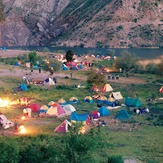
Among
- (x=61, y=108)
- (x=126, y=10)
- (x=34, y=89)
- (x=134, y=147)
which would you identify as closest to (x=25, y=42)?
(x=126, y=10)

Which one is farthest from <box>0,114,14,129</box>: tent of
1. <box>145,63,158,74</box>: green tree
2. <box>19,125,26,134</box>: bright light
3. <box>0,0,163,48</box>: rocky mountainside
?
<box>0,0,163,48</box>: rocky mountainside

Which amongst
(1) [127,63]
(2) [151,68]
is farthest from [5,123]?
(2) [151,68]

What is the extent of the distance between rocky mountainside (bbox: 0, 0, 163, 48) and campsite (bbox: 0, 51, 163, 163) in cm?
6300

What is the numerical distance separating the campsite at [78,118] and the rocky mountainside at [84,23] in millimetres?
62999

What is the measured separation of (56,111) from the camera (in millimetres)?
35438

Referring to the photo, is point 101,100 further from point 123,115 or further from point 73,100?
point 123,115

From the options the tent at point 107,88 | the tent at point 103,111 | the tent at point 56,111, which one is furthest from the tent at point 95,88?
the tent at point 56,111

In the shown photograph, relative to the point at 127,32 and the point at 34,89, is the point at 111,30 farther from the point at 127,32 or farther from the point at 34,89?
the point at 34,89

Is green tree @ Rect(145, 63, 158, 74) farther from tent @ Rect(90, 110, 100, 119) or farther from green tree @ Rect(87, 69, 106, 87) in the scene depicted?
tent @ Rect(90, 110, 100, 119)

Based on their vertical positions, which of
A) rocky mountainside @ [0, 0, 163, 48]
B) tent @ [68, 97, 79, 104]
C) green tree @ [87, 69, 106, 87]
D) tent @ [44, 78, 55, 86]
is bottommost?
tent @ [68, 97, 79, 104]

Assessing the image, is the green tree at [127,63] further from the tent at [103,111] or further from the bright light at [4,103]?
the tent at [103,111]

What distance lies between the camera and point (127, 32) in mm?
131875

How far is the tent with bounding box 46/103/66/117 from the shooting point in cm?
3531

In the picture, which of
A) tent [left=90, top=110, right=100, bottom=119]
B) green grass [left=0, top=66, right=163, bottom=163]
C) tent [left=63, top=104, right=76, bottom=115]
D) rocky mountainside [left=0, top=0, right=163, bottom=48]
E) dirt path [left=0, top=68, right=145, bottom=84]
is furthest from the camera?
rocky mountainside [left=0, top=0, right=163, bottom=48]
